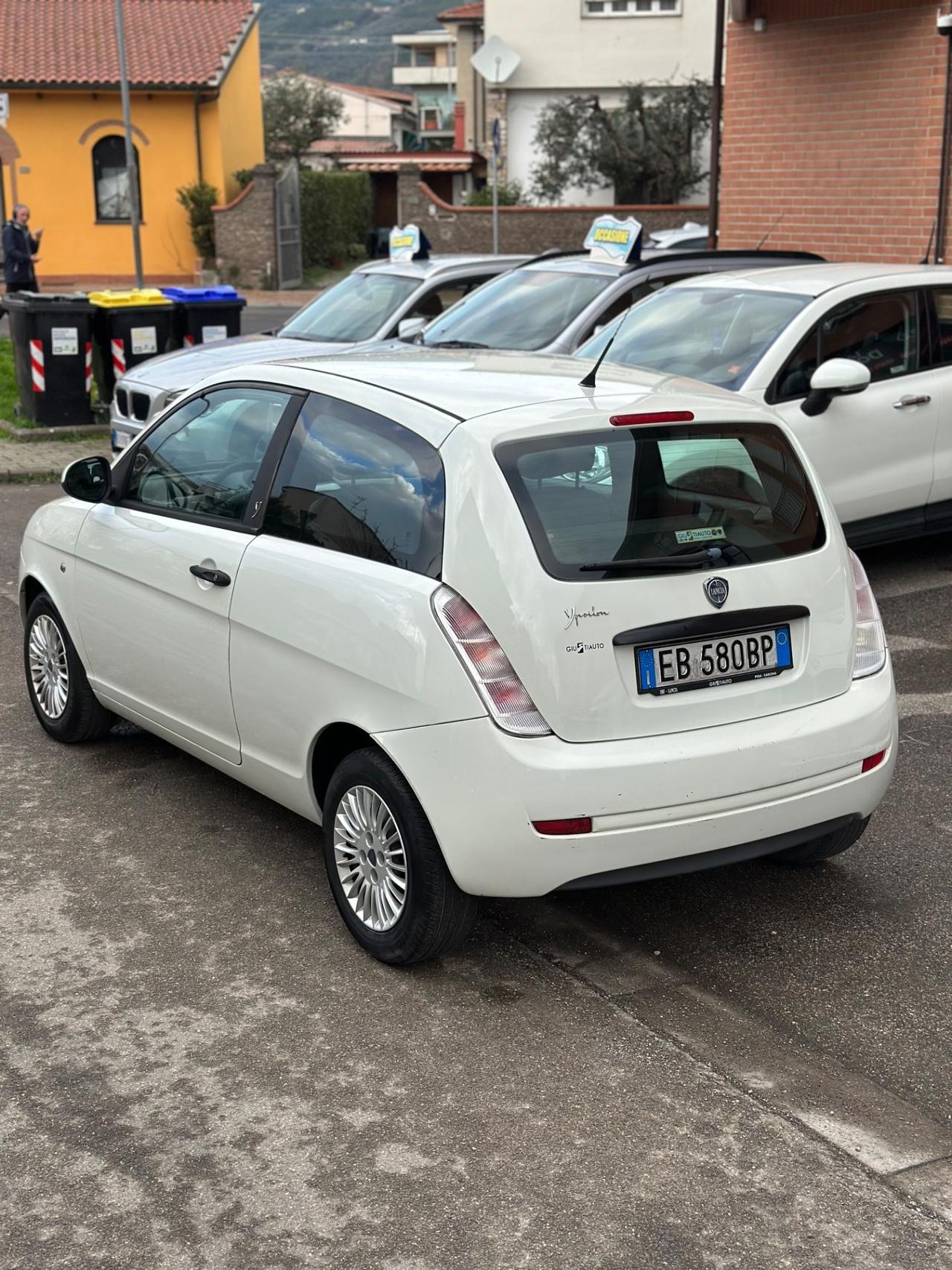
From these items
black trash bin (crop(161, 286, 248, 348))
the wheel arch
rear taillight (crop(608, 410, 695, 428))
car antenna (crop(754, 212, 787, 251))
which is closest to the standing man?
black trash bin (crop(161, 286, 248, 348))

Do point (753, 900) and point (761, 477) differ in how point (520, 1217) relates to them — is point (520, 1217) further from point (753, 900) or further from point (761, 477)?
point (761, 477)

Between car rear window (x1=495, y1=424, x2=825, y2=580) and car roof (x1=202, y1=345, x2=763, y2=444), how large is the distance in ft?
0.45

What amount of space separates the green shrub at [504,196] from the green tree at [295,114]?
1345 cm

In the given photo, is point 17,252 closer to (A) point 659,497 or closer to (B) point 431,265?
(B) point 431,265

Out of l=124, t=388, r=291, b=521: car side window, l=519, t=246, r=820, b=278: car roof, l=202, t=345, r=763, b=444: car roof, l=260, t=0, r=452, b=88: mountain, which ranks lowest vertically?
l=124, t=388, r=291, b=521: car side window

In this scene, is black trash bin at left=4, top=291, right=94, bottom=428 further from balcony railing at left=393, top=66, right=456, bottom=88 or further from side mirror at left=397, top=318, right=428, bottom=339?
balcony railing at left=393, top=66, right=456, bottom=88

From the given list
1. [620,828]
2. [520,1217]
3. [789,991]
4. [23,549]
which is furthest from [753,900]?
[23,549]

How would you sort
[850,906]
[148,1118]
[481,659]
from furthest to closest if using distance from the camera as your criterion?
[850,906] → [481,659] → [148,1118]

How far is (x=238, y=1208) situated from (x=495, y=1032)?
0.94m

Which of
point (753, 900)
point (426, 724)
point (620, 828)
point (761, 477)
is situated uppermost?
point (761, 477)

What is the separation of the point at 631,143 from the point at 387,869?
1532 inches

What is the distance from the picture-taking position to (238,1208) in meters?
3.25

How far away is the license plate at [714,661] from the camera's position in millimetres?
4047

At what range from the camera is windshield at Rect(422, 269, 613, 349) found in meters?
10.7
